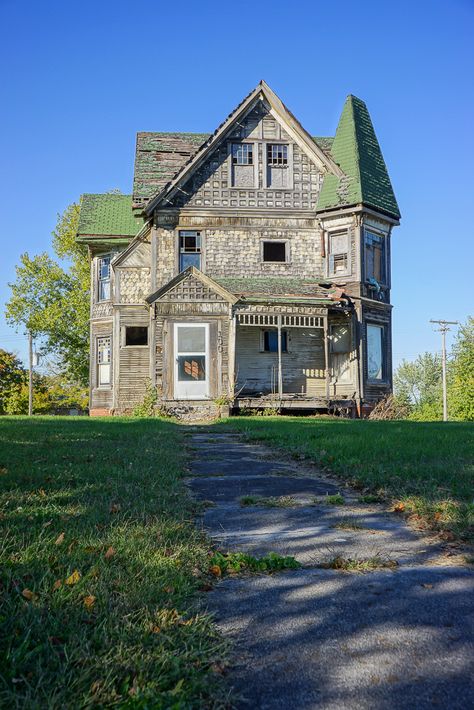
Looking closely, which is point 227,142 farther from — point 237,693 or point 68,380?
point 68,380

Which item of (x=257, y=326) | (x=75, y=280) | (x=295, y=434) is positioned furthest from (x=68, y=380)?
(x=295, y=434)

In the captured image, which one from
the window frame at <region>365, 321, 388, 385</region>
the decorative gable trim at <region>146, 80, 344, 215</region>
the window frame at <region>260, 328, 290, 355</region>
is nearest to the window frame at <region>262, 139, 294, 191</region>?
the decorative gable trim at <region>146, 80, 344, 215</region>

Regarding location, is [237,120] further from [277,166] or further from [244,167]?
[277,166]

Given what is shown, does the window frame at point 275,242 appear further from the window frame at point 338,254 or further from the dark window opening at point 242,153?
the dark window opening at point 242,153

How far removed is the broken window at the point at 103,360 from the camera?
26219 millimetres

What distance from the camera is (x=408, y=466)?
707cm

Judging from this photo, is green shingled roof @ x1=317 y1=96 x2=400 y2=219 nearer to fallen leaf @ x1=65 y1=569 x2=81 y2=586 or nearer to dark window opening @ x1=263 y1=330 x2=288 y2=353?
dark window opening @ x1=263 y1=330 x2=288 y2=353

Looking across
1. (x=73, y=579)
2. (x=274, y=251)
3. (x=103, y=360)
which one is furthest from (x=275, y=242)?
(x=73, y=579)

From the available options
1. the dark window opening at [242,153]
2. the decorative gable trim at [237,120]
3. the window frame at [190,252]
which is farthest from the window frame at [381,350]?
the dark window opening at [242,153]

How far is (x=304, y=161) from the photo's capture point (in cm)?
2397

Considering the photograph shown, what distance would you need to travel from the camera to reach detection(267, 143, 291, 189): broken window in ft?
78.3

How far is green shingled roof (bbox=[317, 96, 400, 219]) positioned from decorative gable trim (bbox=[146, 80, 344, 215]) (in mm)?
556

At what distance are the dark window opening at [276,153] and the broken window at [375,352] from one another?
271 inches

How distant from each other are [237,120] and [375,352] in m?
9.80
